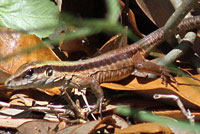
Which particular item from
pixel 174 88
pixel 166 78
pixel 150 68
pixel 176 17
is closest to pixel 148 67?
pixel 150 68

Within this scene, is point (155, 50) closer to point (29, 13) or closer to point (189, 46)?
point (189, 46)

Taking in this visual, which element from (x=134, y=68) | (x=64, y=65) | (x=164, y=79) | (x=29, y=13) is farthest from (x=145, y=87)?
(x=29, y=13)

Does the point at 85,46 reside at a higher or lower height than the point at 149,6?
lower

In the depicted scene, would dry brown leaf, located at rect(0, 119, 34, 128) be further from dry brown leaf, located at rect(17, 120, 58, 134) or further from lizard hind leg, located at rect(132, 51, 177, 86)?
lizard hind leg, located at rect(132, 51, 177, 86)

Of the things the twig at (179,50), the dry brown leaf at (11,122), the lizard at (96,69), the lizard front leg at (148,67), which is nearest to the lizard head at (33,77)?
the lizard at (96,69)

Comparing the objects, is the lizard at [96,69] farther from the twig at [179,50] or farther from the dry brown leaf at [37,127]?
the dry brown leaf at [37,127]

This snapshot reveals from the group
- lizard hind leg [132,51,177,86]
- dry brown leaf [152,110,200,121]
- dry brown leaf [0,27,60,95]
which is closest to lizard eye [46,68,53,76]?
dry brown leaf [0,27,60,95]
